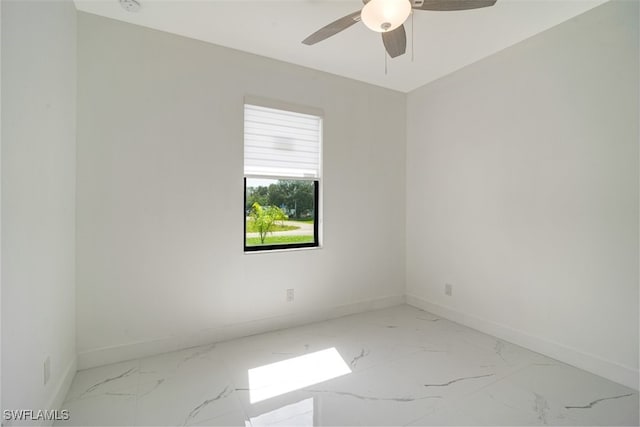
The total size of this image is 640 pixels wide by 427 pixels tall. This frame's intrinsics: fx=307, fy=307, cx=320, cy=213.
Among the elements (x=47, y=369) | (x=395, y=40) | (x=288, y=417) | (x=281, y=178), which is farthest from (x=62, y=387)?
(x=395, y=40)

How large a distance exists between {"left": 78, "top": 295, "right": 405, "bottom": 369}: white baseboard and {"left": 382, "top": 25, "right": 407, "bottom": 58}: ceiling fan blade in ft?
8.39

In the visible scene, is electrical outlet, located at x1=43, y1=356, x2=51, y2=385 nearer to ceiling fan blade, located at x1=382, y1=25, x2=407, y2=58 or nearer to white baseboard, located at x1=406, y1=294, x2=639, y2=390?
ceiling fan blade, located at x1=382, y1=25, x2=407, y2=58

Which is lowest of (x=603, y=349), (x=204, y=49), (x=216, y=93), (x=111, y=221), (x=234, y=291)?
(x=603, y=349)

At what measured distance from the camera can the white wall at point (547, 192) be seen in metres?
2.18

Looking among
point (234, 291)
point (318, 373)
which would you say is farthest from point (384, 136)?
point (318, 373)

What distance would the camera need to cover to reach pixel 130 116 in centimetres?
247

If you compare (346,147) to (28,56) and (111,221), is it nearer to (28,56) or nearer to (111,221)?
(111,221)

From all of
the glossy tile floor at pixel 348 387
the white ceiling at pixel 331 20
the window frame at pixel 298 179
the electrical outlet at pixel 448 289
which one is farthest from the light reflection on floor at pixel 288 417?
the white ceiling at pixel 331 20

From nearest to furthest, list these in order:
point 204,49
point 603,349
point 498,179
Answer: point 603,349 → point 204,49 → point 498,179

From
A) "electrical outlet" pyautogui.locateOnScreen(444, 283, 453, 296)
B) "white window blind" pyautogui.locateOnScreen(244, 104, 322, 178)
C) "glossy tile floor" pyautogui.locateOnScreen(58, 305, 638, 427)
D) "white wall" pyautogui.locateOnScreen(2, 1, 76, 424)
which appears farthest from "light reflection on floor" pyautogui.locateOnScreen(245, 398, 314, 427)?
"electrical outlet" pyautogui.locateOnScreen(444, 283, 453, 296)

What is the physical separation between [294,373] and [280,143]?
6.95 ft

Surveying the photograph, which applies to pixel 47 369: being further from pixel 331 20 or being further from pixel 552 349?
pixel 552 349

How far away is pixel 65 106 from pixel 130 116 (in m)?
0.45

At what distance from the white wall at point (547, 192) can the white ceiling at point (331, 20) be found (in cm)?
25
